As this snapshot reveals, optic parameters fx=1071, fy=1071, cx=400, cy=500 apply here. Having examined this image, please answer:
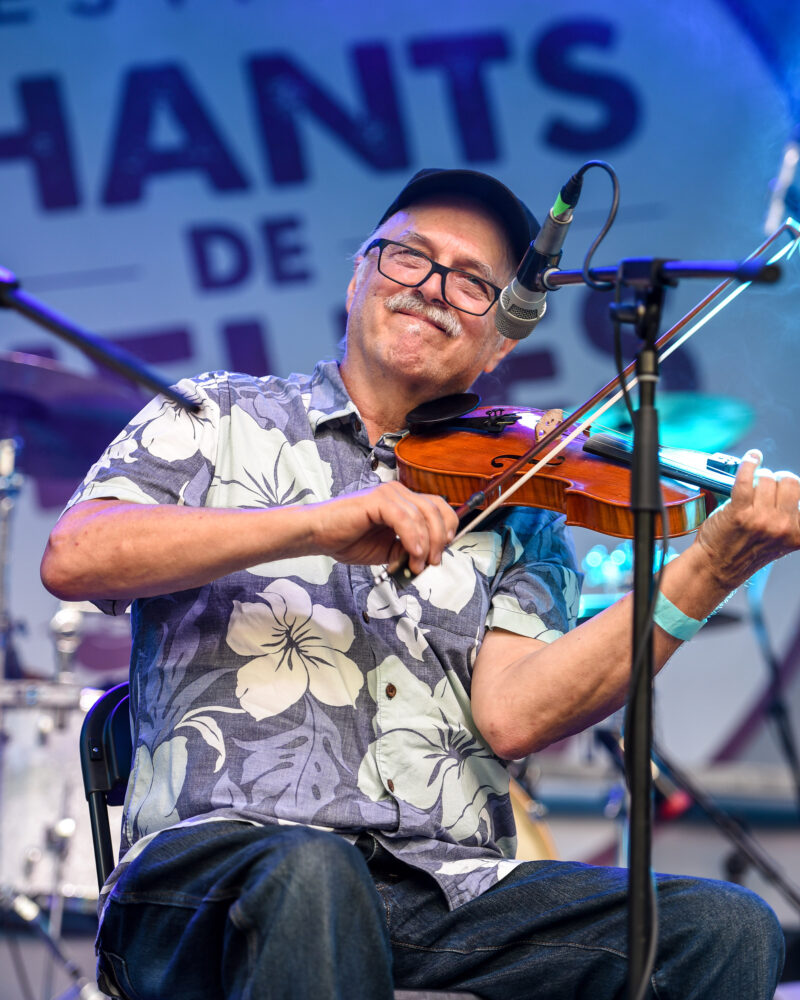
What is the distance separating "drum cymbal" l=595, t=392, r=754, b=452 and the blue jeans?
5.80 ft

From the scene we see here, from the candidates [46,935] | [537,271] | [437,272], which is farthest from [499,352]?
[46,935]

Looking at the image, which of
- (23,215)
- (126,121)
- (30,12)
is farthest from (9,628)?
(30,12)

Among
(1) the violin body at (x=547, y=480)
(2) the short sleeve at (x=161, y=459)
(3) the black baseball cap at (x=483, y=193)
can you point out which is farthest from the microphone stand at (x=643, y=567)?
(3) the black baseball cap at (x=483, y=193)

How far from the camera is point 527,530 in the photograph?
191 cm

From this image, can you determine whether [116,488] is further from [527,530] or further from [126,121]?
[126,121]

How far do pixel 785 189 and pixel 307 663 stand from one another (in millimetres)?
1864

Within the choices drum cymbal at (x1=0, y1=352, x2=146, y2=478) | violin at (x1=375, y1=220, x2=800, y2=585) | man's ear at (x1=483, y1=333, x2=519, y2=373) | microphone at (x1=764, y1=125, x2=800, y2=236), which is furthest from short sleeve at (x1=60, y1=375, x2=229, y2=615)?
drum cymbal at (x1=0, y1=352, x2=146, y2=478)

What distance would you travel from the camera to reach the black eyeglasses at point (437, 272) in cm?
200

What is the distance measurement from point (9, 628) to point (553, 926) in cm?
216

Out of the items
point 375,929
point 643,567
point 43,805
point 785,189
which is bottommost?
point 43,805

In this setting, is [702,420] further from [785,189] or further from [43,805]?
[43,805]

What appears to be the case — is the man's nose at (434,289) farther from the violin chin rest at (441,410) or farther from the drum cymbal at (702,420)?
the drum cymbal at (702,420)

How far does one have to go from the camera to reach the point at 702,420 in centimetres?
A: 313

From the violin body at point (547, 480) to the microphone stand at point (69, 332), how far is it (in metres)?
0.73
